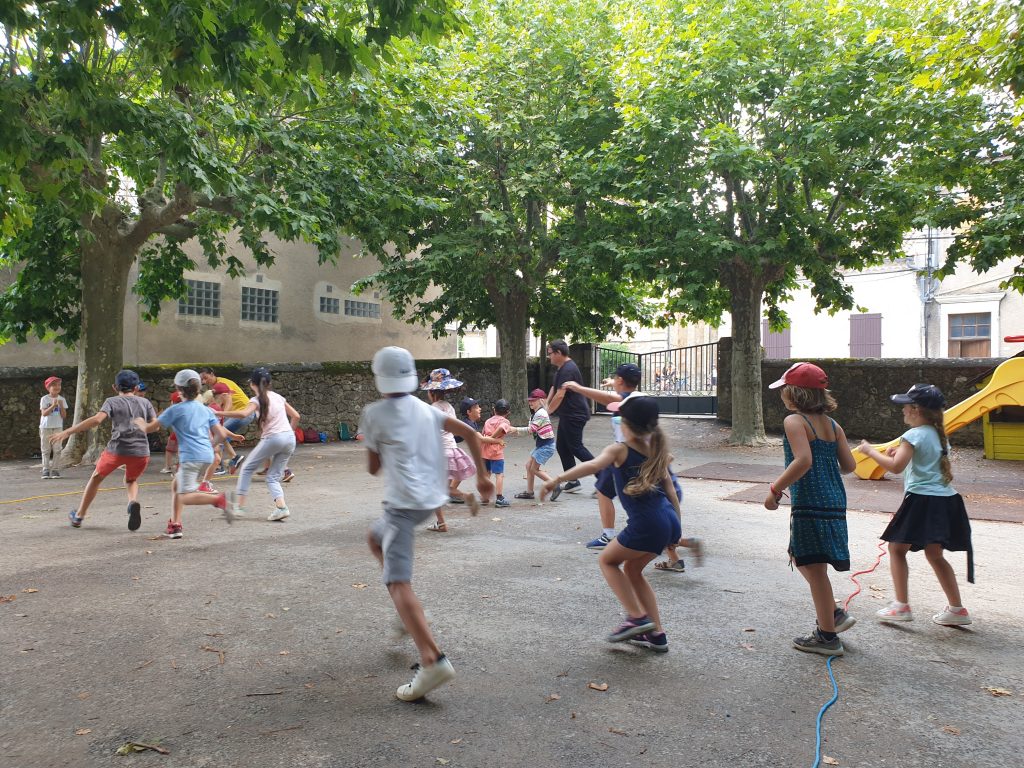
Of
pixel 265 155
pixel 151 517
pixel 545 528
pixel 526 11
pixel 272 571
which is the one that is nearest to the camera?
pixel 272 571

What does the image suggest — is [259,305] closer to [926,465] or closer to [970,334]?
[926,465]

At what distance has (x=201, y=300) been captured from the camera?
21203 millimetres

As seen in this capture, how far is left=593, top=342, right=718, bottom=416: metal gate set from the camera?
73.6ft

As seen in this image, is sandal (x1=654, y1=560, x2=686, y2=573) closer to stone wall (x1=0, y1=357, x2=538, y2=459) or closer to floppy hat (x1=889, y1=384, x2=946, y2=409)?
floppy hat (x1=889, y1=384, x2=946, y2=409)

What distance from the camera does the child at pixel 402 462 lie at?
3.97 meters

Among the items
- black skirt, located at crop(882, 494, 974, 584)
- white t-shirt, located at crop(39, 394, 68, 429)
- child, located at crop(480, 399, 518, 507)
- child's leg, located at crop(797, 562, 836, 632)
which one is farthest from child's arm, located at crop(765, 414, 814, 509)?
white t-shirt, located at crop(39, 394, 68, 429)

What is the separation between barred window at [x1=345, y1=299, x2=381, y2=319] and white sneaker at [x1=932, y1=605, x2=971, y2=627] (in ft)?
73.1

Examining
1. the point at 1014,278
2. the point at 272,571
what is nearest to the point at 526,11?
the point at 1014,278

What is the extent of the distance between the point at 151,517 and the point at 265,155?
6.78 metres

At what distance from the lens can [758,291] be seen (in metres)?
16.4

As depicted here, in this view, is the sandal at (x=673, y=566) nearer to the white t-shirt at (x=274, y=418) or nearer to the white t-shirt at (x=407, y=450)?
the white t-shirt at (x=407, y=450)

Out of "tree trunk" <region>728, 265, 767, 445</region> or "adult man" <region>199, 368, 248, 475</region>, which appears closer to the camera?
"adult man" <region>199, 368, 248, 475</region>

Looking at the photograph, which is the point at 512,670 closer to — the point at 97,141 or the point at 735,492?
the point at 735,492

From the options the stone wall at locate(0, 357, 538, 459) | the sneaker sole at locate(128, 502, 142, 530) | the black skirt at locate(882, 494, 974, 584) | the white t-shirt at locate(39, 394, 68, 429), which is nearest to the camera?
the black skirt at locate(882, 494, 974, 584)
